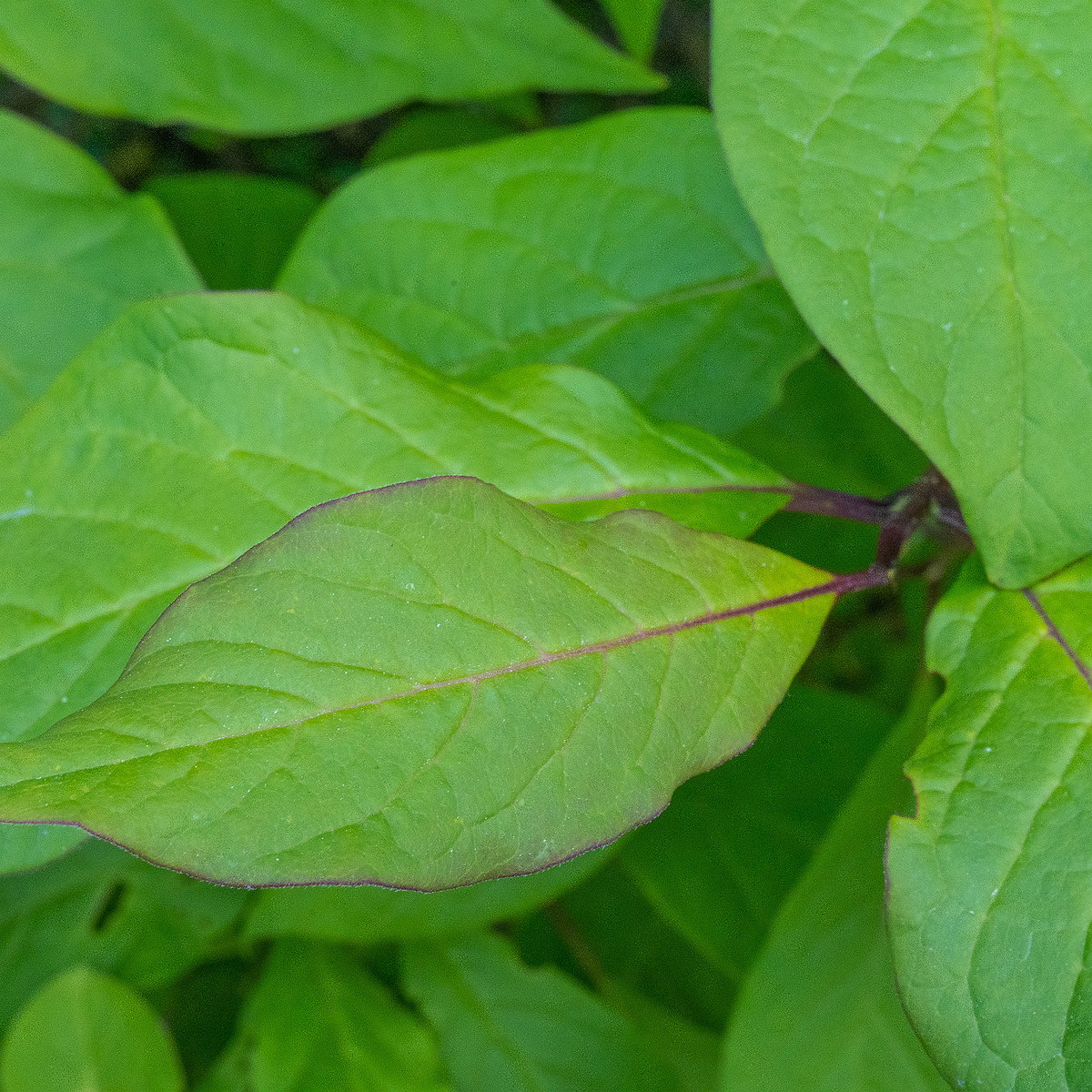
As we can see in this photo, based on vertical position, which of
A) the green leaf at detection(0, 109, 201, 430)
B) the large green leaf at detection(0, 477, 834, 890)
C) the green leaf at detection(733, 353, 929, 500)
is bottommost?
the green leaf at detection(733, 353, 929, 500)

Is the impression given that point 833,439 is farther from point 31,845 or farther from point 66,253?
point 31,845

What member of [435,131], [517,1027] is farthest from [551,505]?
[435,131]

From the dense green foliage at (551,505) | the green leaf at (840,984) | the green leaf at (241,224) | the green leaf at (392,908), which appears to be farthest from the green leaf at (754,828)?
the green leaf at (241,224)

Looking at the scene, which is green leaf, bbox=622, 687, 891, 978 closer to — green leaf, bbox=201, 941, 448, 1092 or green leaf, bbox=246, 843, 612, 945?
green leaf, bbox=246, 843, 612, 945

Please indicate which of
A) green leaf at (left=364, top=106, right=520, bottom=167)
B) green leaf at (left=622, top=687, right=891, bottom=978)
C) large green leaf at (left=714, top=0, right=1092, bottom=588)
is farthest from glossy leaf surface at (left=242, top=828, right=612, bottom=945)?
green leaf at (left=364, top=106, right=520, bottom=167)

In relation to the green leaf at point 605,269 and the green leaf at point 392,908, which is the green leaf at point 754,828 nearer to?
the green leaf at point 392,908

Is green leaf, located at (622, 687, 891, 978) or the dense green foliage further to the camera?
green leaf, located at (622, 687, 891, 978)
